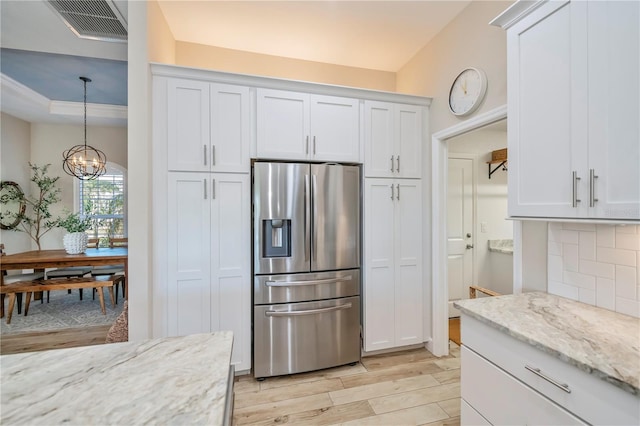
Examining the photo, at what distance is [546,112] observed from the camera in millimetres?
1271

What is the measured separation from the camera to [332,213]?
2322mm

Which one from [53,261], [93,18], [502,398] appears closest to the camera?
[502,398]

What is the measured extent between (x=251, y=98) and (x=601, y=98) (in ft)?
6.90

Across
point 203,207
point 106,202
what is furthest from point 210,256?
point 106,202

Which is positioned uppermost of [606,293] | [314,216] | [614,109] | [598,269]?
[614,109]

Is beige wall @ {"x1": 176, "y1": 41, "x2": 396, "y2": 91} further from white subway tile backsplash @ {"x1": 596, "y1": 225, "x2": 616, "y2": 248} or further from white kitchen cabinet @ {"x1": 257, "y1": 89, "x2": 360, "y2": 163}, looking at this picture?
white subway tile backsplash @ {"x1": 596, "y1": 225, "x2": 616, "y2": 248}

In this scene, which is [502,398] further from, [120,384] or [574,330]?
[120,384]

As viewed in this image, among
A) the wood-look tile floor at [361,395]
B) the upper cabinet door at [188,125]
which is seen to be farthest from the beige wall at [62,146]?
the wood-look tile floor at [361,395]

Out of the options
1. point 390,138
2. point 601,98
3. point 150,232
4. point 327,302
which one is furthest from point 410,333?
point 150,232

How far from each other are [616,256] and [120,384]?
2.09 m

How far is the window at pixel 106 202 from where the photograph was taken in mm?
4953

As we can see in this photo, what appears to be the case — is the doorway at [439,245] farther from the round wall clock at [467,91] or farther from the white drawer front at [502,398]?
the white drawer front at [502,398]

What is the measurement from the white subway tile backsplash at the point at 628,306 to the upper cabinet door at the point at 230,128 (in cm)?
237

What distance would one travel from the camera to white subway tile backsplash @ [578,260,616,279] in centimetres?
131
